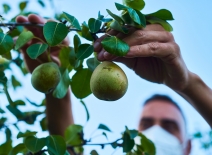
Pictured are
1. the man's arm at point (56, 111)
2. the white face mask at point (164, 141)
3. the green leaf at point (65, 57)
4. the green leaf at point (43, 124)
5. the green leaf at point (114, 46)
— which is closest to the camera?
the green leaf at point (114, 46)

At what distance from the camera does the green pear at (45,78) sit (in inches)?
40.0

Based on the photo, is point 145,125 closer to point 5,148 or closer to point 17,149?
point 5,148

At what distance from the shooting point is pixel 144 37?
93 centimetres

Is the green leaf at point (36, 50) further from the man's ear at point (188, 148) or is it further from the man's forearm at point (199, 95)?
the man's ear at point (188, 148)

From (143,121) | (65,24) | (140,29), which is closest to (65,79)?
(65,24)

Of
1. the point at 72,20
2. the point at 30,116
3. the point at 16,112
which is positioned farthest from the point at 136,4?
the point at 30,116

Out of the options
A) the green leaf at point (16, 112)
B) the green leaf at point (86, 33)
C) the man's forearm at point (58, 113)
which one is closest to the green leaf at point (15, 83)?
the man's forearm at point (58, 113)

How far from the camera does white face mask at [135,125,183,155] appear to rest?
2.44 m

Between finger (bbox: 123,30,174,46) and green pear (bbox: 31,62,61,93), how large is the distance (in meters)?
0.24

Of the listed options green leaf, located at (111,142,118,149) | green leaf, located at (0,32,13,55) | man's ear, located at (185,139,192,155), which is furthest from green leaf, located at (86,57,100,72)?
man's ear, located at (185,139,192,155)

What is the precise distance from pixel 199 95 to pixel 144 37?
502 millimetres

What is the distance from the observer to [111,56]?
0.90 m

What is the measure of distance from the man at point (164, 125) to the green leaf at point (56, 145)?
1453 millimetres

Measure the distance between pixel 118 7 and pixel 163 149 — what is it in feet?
5.67
